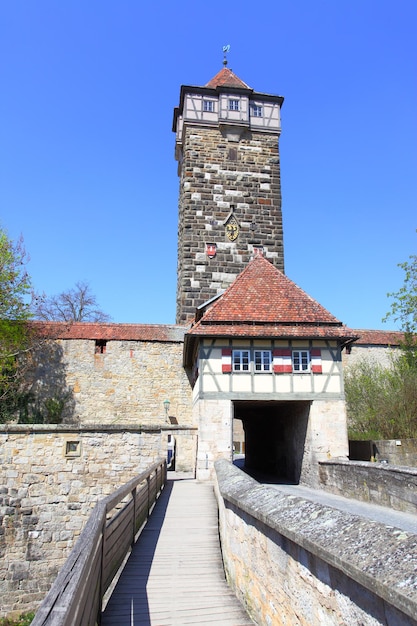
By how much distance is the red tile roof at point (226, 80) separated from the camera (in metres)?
23.9

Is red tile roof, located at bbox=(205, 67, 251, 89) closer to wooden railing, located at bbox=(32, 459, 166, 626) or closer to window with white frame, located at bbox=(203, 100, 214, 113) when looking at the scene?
window with white frame, located at bbox=(203, 100, 214, 113)

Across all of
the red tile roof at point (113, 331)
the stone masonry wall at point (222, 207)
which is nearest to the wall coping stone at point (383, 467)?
the red tile roof at point (113, 331)

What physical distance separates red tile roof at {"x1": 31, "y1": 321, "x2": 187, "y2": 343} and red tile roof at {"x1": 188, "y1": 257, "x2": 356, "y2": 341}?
558 cm

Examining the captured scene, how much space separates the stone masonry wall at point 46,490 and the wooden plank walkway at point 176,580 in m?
4.09

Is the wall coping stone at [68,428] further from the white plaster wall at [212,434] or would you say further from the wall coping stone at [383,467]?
the wall coping stone at [383,467]

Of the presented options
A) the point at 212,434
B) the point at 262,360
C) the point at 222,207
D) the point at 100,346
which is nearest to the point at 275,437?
the point at 262,360

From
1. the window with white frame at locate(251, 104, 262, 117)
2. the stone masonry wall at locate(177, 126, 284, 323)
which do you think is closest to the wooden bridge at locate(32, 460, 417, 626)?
the stone masonry wall at locate(177, 126, 284, 323)

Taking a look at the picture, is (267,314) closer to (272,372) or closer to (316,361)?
(272,372)

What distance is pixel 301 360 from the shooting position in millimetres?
14594

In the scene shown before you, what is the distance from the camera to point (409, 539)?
2068 millimetres

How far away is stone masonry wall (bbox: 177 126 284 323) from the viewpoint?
2134 centimetres

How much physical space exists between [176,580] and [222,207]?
59.7 ft

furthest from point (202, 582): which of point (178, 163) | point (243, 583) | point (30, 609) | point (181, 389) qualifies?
point (178, 163)

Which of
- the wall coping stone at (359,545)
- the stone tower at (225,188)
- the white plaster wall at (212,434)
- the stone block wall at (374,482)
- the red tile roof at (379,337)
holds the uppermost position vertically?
the stone tower at (225,188)
